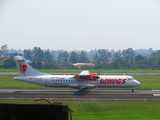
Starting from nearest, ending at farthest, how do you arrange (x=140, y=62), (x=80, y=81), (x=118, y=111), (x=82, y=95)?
1. (x=118, y=111)
2. (x=82, y=95)
3. (x=80, y=81)
4. (x=140, y=62)

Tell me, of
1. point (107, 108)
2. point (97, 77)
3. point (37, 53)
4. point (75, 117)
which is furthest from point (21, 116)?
point (37, 53)

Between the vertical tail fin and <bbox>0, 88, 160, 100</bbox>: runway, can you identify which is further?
the vertical tail fin

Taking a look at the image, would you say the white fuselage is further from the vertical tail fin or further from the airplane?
the vertical tail fin

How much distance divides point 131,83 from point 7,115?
28840 mm

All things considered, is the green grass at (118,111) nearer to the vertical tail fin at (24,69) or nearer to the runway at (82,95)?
the runway at (82,95)

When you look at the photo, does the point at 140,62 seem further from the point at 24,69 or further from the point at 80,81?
the point at 24,69

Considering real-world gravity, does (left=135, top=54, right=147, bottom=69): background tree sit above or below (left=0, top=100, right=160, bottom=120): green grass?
above

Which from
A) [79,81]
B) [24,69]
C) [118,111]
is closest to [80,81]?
[79,81]

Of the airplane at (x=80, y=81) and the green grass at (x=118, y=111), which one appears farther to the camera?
the airplane at (x=80, y=81)

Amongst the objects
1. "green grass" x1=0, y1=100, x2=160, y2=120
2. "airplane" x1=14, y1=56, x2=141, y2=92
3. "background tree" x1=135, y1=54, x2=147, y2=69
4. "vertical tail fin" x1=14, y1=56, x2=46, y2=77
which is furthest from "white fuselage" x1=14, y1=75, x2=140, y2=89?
"background tree" x1=135, y1=54, x2=147, y2=69

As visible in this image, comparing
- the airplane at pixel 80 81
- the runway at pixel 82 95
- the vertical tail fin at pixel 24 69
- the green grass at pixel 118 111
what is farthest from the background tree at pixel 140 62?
the green grass at pixel 118 111

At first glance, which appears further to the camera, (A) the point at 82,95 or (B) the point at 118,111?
(A) the point at 82,95

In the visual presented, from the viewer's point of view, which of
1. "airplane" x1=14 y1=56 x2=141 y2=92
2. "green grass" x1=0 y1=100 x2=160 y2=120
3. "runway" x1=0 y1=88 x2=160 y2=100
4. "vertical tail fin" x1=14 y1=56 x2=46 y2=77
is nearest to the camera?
"green grass" x1=0 y1=100 x2=160 y2=120

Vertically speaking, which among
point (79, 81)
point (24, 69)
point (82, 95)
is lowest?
point (82, 95)
